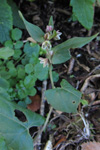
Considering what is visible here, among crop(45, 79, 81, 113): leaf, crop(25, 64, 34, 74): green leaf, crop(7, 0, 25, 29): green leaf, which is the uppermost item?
crop(7, 0, 25, 29): green leaf

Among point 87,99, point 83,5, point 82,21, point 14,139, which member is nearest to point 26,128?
point 14,139

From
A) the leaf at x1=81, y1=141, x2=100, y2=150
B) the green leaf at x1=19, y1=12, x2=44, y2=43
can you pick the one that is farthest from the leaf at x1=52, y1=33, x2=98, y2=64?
the leaf at x1=81, y1=141, x2=100, y2=150

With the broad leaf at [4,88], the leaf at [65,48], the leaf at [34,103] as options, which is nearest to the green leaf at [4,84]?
the broad leaf at [4,88]

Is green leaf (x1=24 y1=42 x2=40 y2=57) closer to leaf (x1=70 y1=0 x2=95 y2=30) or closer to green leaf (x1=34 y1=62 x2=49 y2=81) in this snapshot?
green leaf (x1=34 y1=62 x2=49 y2=81)

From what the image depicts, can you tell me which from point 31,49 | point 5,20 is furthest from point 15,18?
point 31,49

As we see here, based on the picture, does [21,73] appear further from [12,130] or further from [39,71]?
[12,130]

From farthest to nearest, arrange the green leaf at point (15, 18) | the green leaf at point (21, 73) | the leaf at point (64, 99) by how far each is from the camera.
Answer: the green leaf at point (15, 18)
the green leaf at point (21, 73)
the leaf at point (64, 99)

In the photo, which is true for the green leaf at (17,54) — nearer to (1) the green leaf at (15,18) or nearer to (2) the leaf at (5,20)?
(2) the leaf at (5,20)
